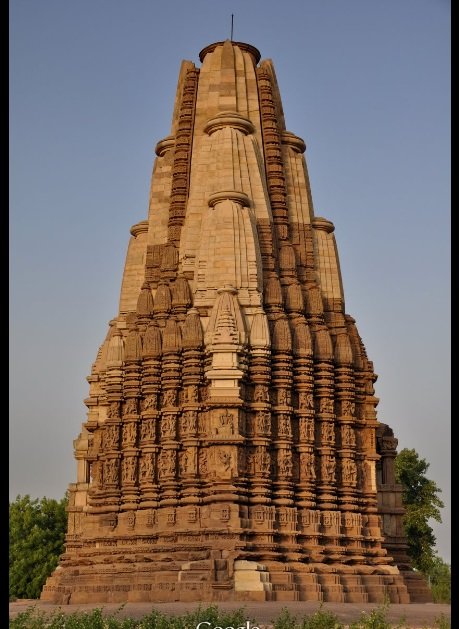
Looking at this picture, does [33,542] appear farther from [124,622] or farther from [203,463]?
[124,622]

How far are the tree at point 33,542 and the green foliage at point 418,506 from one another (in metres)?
14.3

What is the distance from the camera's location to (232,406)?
76.3ft

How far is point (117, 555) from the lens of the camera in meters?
23.7

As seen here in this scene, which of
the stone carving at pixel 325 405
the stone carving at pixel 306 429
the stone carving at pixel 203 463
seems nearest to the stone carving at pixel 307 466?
the stone carving at pixel 306 429

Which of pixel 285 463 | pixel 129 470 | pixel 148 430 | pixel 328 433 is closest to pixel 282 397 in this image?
pixel 328 433

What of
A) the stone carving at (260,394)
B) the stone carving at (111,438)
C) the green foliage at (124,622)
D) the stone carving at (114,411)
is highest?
the stone carving at (260,394)

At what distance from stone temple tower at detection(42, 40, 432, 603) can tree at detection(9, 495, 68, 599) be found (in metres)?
13.2

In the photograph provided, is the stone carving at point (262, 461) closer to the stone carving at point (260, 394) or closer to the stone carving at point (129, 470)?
the stone carving at point (260, 394)

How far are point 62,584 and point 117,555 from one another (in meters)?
1.90

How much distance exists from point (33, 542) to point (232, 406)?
21240 millimetres

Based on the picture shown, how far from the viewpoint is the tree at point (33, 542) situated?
132 ft

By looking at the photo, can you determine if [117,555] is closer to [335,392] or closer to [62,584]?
[62,584]

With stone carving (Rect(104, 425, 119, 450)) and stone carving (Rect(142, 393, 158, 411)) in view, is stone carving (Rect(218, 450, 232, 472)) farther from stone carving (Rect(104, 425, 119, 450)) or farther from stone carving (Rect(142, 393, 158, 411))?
stone carving (Rect(104, 425, 119, 450))
